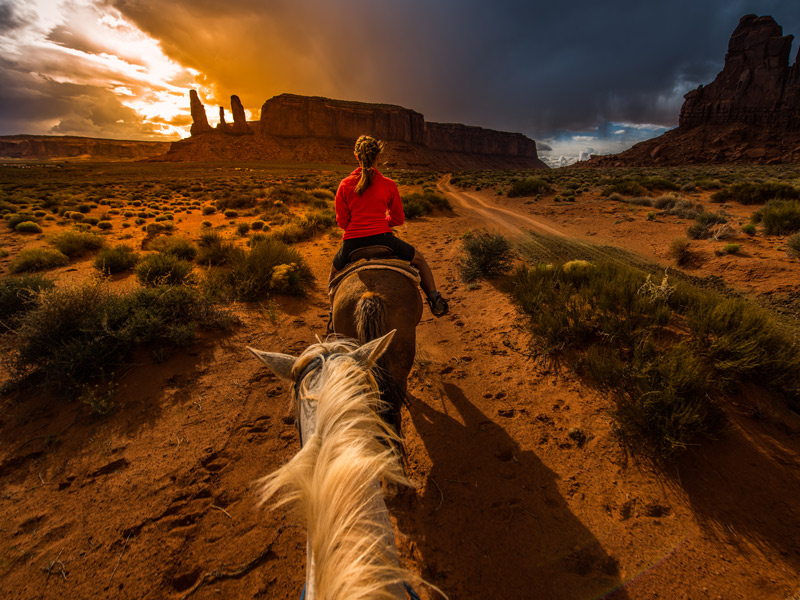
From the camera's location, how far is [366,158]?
3.20 m

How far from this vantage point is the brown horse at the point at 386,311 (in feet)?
7.68

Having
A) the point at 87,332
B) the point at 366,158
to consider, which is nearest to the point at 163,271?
the point at 87,332

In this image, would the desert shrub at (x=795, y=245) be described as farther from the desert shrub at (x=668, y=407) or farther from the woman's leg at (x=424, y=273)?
the woman's leg at (x=424, y=273)

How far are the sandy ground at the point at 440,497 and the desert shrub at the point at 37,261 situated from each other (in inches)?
247

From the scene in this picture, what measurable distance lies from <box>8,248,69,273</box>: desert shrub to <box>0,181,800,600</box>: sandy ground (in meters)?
6.27

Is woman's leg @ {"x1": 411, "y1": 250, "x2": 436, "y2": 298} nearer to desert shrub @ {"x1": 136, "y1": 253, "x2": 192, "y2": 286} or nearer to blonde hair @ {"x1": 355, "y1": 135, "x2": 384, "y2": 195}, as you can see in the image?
blonde hair @ {"x1": 355, "y1": 135, "x2": 384, "y2": 195}

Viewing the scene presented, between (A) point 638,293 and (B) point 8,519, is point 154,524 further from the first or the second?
(A) point 638,293

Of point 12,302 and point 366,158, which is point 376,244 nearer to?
point 366,158

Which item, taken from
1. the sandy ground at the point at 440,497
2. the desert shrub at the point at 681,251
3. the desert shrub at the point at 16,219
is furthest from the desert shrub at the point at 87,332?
the desert shrub at the point at 16,219

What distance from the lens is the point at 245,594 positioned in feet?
6.73

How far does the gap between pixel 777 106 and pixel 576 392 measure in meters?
102

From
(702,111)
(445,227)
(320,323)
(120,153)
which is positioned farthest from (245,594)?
(120,153)

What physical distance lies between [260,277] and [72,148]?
165682 mm

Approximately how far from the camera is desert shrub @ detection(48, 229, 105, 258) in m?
8.22
